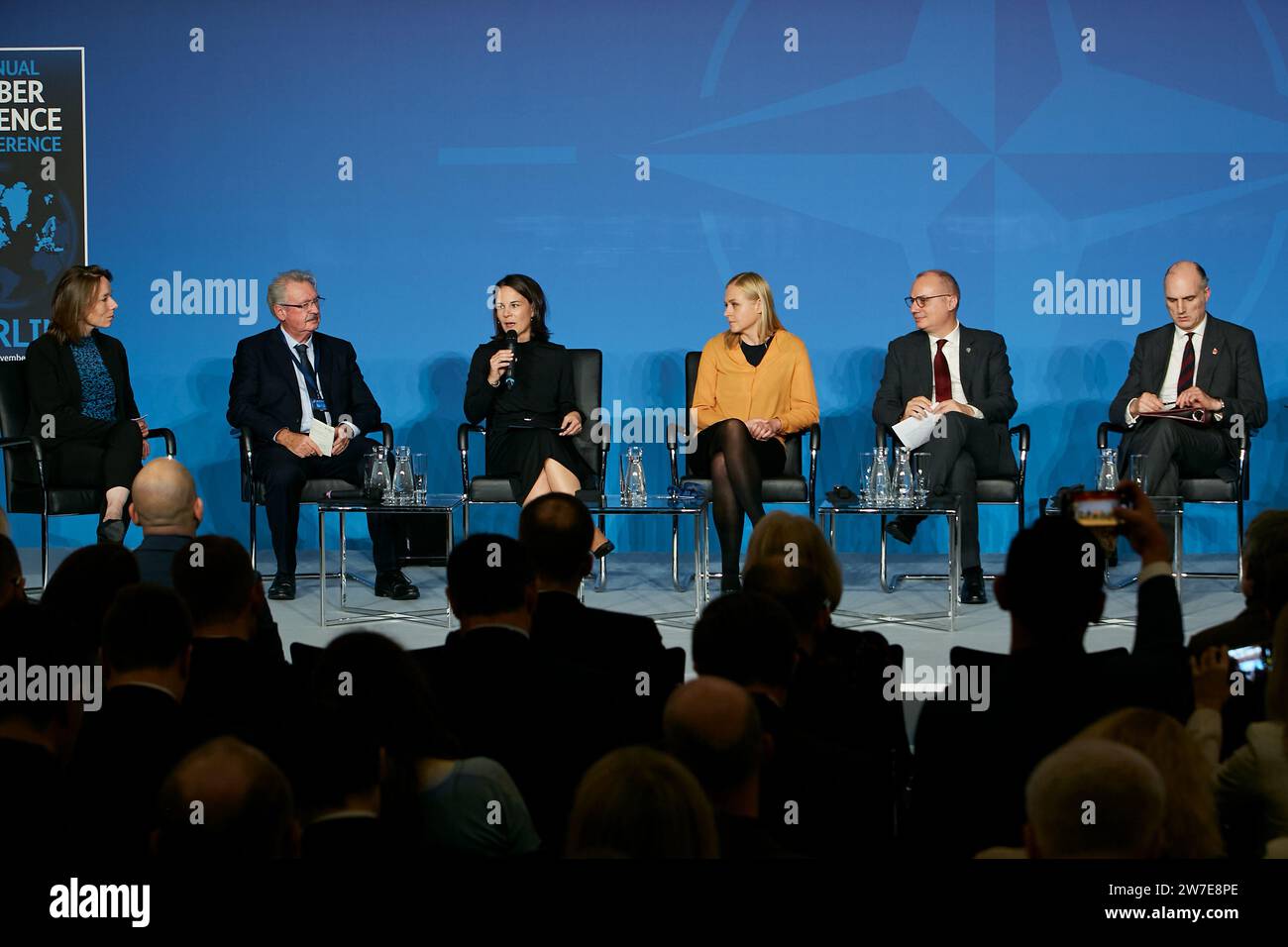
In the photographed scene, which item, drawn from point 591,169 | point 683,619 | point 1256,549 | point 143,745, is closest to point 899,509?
point 683,619

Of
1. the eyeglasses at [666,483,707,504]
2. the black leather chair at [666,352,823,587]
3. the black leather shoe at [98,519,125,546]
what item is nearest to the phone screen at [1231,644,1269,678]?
the eyeglasses at [666,483,707,504]

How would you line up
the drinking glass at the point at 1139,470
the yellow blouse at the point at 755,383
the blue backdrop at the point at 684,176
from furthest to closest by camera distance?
the blue backdrop at the point at 684,176 < the yellow blouse at the point at 755,383 < the drinking glass at the point at 1139,470

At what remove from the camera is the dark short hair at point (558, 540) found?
294 cm

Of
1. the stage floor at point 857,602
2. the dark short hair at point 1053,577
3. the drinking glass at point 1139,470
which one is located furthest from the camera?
the drinking glass at point 1139,470

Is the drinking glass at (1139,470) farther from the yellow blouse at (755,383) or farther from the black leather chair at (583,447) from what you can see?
the black leather chair at (583,447)

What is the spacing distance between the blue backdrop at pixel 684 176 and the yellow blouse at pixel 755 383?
0.79 m

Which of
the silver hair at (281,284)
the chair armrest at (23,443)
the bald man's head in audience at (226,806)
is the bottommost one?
the bald man's head in audience at (226,806)

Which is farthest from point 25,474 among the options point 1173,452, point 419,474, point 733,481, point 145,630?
point 1173,452

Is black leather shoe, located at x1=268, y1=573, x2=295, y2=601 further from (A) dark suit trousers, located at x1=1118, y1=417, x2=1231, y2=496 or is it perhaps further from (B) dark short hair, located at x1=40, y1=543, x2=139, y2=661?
(A) dark suit trousers, located at x1=1118, y1=417, x2=1231, y2=496

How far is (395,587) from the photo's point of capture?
5.69m

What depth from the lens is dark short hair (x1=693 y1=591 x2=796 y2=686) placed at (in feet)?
6.77

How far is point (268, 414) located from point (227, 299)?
106 cm

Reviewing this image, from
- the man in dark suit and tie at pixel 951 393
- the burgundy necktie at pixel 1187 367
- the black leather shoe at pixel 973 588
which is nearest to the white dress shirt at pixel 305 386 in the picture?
the man in dark suit and tie at pixel 951 393
